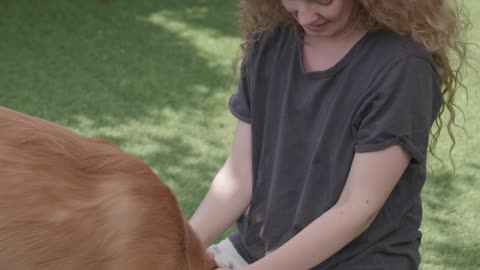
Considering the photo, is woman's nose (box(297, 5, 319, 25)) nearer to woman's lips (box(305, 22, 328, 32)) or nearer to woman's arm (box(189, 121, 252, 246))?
woman's lips (box(305, 22, 328, 32))

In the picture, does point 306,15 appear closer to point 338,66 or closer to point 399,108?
point 338,66

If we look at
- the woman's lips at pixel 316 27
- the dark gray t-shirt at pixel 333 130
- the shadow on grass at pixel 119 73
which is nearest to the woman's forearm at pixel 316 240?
the dark gray t-shirt at pixel 333 130

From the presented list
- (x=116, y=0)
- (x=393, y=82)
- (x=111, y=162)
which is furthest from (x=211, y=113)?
(x=111, y=162)

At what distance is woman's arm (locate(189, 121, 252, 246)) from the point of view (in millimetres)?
2627

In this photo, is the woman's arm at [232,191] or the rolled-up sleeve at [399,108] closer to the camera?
the rolled-up sleeve at [399,108]

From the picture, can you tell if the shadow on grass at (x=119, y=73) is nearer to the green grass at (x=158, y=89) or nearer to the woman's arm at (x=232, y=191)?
the green grass at (x=158, y=89)

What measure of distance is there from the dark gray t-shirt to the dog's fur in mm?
981

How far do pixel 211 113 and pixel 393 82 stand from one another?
312cm

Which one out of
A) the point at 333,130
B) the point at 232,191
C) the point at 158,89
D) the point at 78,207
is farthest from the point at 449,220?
the point at 78,207

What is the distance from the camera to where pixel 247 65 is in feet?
8.66

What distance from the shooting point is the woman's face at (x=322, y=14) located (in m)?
2.21

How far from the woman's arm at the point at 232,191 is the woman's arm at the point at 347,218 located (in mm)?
396

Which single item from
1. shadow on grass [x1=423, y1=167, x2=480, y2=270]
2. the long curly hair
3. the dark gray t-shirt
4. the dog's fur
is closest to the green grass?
shadow on grass [x1=423, y1=167, x2=480, y2=270]

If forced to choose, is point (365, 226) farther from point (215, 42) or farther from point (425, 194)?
point (215, 42)
